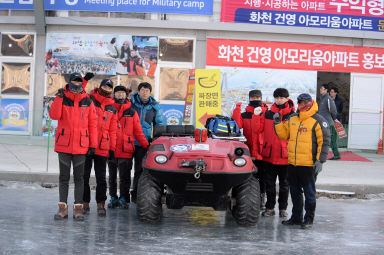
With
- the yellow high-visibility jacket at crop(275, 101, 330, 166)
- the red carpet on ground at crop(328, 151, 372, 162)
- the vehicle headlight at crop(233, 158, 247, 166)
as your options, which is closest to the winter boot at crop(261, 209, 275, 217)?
the yellow high-visibility jacket at crop(275, 101, 330, 166)

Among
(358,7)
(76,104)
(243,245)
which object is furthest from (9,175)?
(358,7)

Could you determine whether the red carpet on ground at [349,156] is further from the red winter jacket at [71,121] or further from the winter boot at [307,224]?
the red winter jacket at [71,121]

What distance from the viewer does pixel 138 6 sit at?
57.6ft

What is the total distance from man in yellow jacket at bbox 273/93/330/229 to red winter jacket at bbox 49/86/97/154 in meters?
2.62

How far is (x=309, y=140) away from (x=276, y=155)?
2.72 ft

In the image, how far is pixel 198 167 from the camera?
24.6ft

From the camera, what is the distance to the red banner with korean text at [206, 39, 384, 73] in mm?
17766

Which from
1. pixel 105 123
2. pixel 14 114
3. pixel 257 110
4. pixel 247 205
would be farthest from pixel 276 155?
pixel 14 114

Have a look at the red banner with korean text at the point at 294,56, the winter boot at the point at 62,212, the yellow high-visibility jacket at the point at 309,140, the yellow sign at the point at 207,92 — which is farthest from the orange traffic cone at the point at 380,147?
the winter boot at the point at 62,212

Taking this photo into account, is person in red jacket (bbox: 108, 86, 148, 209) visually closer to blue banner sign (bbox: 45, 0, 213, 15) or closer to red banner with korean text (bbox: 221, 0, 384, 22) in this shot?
blue banner sign (bbox: 45, 0, 213, 15)

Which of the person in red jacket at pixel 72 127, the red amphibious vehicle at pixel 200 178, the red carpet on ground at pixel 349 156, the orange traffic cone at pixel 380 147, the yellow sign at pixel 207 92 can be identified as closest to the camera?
the red amphibious vehicle at pixel 200 178

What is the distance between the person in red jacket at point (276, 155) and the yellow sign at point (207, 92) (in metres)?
5.37

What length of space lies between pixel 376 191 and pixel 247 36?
23.5 feet

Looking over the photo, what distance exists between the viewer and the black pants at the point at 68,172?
27.0 ft
